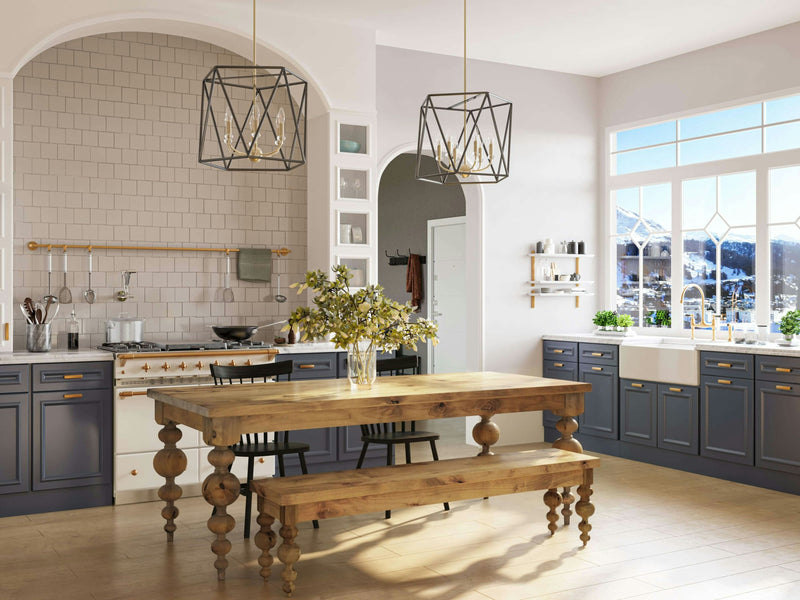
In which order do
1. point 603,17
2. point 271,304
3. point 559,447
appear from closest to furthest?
point 559,447
point 603,17
point 271,304

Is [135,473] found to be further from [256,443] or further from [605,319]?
[605,319]

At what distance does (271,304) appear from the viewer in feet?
22.9

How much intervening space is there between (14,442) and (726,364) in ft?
16.3

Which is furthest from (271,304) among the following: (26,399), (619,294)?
(619,294)

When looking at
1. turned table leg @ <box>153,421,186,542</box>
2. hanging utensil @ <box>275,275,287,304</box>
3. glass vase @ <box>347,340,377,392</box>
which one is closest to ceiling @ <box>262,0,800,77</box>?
hanging utensil @ <box>275,275,287,304</box>

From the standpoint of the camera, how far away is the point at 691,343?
7117 millimetres

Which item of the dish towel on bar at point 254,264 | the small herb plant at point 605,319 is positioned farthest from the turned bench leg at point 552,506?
the dish towel on bar at point 254,264

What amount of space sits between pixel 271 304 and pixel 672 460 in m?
3.50

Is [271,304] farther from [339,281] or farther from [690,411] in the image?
[690,411]

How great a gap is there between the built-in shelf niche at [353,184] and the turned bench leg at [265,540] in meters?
3.16

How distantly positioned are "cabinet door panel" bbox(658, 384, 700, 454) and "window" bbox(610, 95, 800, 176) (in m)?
2.05

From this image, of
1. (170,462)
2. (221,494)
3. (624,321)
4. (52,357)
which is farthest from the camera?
(624,321)

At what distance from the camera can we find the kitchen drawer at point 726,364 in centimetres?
610

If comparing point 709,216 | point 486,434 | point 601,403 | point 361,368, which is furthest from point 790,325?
point 361,368
